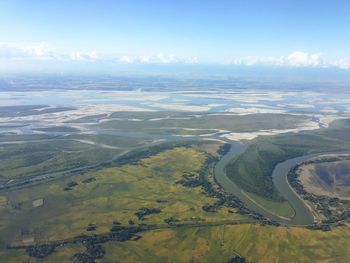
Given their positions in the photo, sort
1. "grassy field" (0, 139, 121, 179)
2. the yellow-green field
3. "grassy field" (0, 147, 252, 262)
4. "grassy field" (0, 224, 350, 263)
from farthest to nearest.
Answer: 1. "grassy field" (0, 139, 121, 179)
2. "grassy field" (0, 147, 252, 262)
3. the yellow-green field
4. "grassy field" (0, 224, 350, 263)

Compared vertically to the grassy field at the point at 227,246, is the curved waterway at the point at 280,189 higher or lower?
lower

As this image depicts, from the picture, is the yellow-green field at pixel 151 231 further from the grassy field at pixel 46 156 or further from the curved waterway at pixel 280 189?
the grassy field at pixel 46 156

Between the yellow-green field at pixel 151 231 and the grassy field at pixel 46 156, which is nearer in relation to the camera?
the yellow-green field at pixel 151 231

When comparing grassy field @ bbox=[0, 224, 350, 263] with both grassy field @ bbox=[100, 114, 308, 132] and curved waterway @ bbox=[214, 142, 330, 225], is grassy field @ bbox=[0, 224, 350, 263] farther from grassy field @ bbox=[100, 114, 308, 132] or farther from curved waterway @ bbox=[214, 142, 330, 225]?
grassy field @ bbox=[100, 114, 308, 132]

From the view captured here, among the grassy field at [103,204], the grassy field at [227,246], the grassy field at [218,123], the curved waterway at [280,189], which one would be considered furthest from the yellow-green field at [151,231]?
the grassy field at [218,123]

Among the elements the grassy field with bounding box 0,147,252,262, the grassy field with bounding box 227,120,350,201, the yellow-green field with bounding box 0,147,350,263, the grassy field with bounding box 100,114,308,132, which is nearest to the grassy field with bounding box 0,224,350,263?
the yellow-green field with bounding box 0,147,350,263

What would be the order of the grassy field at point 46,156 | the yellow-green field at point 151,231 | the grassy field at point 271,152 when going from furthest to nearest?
the grassy field at point 46,156 → the grassy field at point 271,152 → the yellow-green field at point 151,231

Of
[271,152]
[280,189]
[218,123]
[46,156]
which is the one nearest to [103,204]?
[280,189]

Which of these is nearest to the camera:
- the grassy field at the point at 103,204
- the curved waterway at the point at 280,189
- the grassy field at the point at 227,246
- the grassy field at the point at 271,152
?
the grassy field at the point at 227,246

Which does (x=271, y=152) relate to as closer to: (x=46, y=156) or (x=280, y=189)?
(x=280, y=189)

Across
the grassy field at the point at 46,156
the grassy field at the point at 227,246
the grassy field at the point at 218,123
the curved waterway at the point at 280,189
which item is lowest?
the grassy field at the point at 218,123
